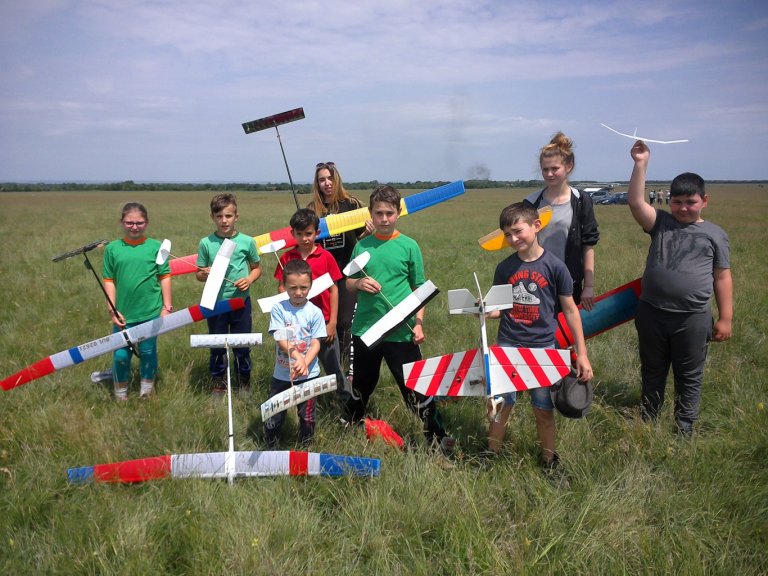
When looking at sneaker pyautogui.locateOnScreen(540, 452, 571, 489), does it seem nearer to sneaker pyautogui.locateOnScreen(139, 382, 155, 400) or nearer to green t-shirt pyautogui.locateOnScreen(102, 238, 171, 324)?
sneaker pyautogui.locateOnScreen(139, 382, 155, 400)

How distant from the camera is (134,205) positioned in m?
4.90

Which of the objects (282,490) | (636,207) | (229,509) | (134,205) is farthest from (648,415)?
(134,205)

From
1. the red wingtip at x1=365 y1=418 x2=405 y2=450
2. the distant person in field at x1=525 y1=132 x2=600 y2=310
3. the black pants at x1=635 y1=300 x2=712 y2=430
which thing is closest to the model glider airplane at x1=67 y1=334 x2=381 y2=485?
the red wingtip at x1=365 y1=418 x2=405 y2=450

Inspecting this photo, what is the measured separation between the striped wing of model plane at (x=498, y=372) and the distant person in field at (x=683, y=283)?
1310mm

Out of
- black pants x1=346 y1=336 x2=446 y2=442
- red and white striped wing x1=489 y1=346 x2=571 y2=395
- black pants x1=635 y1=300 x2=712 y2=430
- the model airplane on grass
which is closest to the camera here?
red and white striped wing x1=489 y1=346 x2=571 y2=395

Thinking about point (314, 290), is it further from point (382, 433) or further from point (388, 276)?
point (382, 433)

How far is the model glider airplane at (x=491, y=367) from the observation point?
125 inches

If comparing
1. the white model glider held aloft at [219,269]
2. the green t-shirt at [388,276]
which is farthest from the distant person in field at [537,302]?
the white model glider held aloft at [219,269]

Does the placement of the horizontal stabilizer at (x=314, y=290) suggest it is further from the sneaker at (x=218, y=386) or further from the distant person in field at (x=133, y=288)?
the distant person in field at (x=133, y=288)

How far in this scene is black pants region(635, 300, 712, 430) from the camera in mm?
3850

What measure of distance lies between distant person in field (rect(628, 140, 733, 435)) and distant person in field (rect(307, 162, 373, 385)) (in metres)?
2.66

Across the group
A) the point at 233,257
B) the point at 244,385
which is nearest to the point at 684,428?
the point at 244,385

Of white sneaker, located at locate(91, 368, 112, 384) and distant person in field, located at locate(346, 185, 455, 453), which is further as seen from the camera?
white sneaker, located at locate(91, 368, 112, 384)

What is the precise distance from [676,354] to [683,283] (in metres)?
0.59
